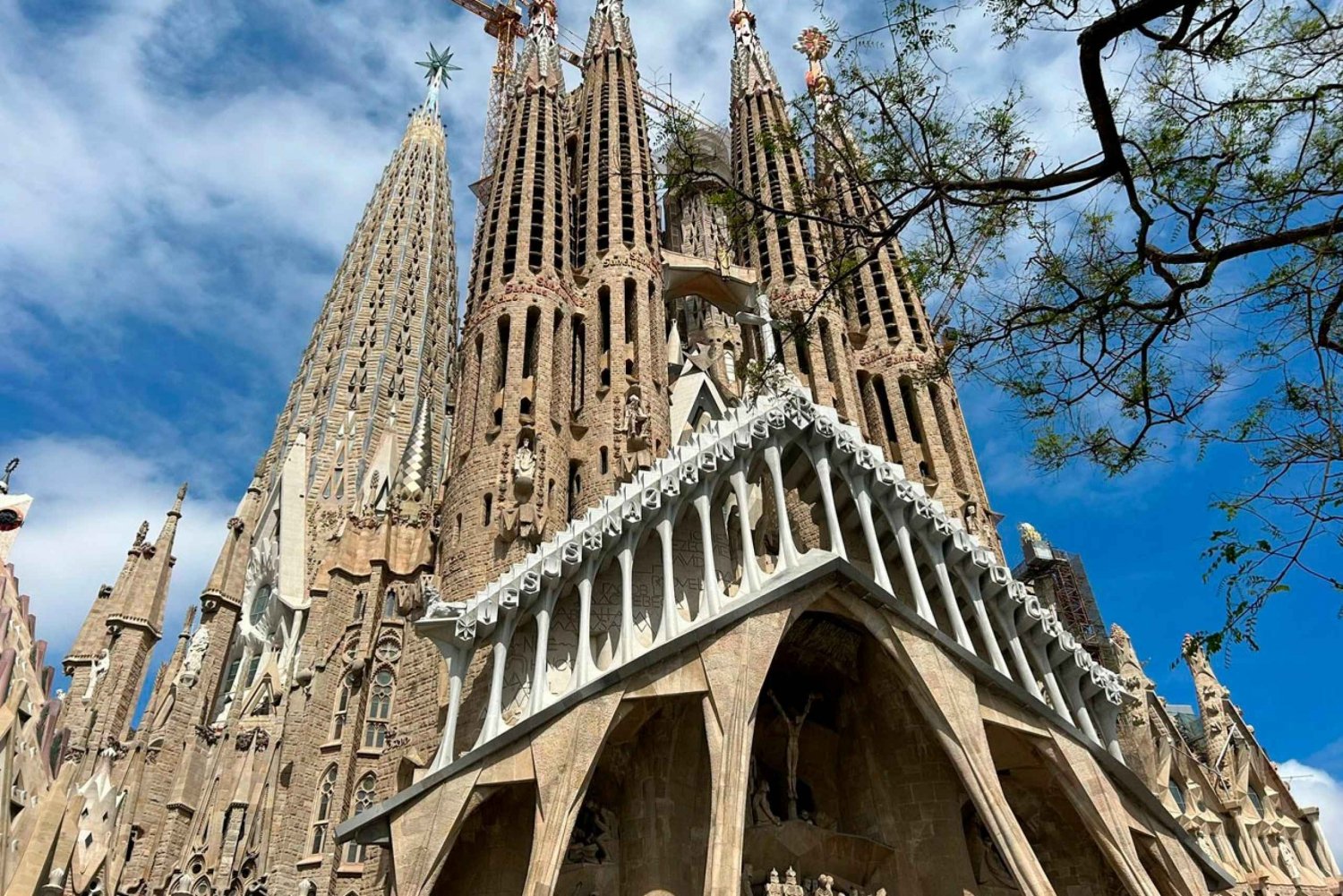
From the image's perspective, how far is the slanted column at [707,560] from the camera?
14.3 m

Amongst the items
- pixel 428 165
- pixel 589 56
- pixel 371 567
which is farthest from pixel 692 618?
pixel 428 165

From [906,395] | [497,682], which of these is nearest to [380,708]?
[497,682]

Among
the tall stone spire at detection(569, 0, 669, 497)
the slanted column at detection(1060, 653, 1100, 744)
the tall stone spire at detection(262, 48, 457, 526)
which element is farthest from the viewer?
the tall stone spire at detection(262, 48, 457, 526)

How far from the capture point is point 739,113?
105 ft

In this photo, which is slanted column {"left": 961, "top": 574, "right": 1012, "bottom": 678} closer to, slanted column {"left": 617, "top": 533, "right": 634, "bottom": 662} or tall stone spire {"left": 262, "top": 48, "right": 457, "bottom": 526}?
slanted column {"left": 617, "top": 533, "right": 634, "bottom": 662}

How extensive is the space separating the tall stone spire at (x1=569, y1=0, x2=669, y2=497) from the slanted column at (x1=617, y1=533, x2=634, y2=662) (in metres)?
4.09

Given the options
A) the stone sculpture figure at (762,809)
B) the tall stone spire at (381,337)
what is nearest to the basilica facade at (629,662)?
the stone sculpture figure at (762,809)

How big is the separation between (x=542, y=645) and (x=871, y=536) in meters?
5.12

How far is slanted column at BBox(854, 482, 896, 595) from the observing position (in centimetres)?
1535

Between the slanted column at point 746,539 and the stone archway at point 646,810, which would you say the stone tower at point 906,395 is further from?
the stone archway at point 646,810

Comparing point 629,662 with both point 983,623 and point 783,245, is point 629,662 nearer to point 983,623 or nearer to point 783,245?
point 983,623

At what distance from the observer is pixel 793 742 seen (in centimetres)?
1600

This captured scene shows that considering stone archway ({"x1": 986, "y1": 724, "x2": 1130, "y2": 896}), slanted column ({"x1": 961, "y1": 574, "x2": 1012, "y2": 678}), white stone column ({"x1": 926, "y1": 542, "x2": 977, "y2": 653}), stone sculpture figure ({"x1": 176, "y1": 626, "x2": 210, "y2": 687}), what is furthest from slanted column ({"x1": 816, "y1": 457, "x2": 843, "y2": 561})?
stone sculpture figure ({"x1": 176, "y1": 626, "x2": 210, "y2": 687})

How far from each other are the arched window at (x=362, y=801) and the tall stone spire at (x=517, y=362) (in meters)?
3.32
